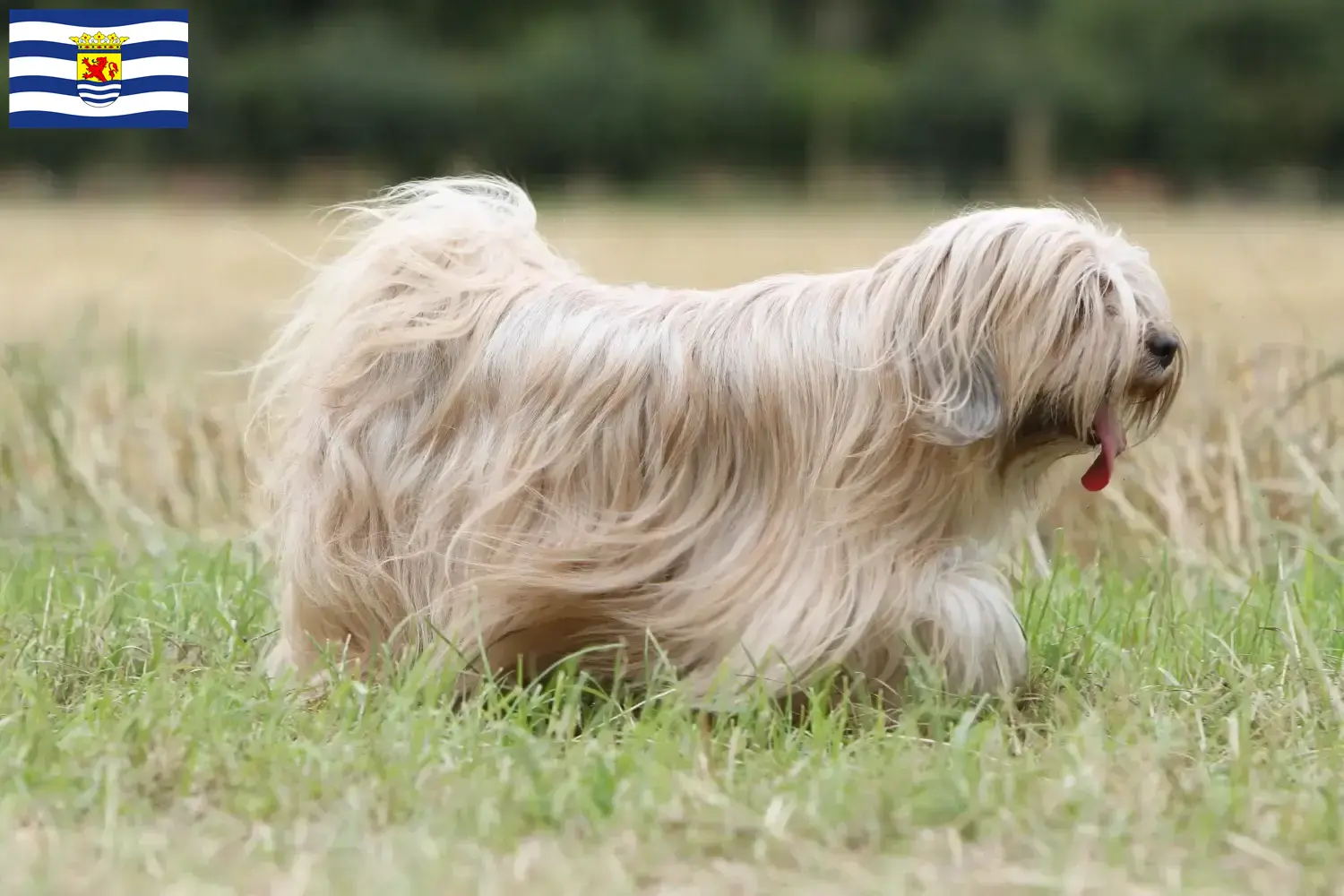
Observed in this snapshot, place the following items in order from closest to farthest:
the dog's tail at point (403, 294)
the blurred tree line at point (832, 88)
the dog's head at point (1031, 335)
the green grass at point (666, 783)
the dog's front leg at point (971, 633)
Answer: the green grass at point (666, 783), the dog's head at point (1031, 335), the dog's front leg at point (971, 633), the dog's tail at point (403, 294), the blurred tree line at point (832, 88)

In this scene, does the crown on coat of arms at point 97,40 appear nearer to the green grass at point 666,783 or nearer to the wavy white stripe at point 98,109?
the wavy white stripe at point 98,109

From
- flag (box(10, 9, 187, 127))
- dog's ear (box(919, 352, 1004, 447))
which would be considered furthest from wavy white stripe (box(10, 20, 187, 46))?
dog's ear (box(919, 352, 1004, 447))

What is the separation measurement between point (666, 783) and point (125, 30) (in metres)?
3.40

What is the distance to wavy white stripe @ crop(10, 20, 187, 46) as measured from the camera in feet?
17.1

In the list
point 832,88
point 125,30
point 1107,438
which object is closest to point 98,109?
point 125,30

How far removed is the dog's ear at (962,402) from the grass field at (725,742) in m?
0.52

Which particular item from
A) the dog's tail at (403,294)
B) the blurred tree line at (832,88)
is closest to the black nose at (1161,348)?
the dog's tail at (403,294)

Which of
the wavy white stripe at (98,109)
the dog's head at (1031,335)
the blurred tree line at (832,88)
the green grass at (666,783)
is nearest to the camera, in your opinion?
the green grass at (666,783)

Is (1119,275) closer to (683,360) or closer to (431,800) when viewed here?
(683,360)

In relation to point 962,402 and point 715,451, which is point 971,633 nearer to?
point 962,402

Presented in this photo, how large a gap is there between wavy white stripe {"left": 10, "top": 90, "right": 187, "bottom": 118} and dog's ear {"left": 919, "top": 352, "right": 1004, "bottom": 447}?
9.39 ft

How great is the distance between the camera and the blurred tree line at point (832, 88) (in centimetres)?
1983

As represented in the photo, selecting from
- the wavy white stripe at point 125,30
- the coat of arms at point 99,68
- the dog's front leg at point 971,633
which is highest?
the wavy white stripe at point 125,30

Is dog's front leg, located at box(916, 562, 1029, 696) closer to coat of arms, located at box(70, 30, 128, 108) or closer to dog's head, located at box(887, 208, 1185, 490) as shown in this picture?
dog's head, located at box(887, 208, 1185, 490)
